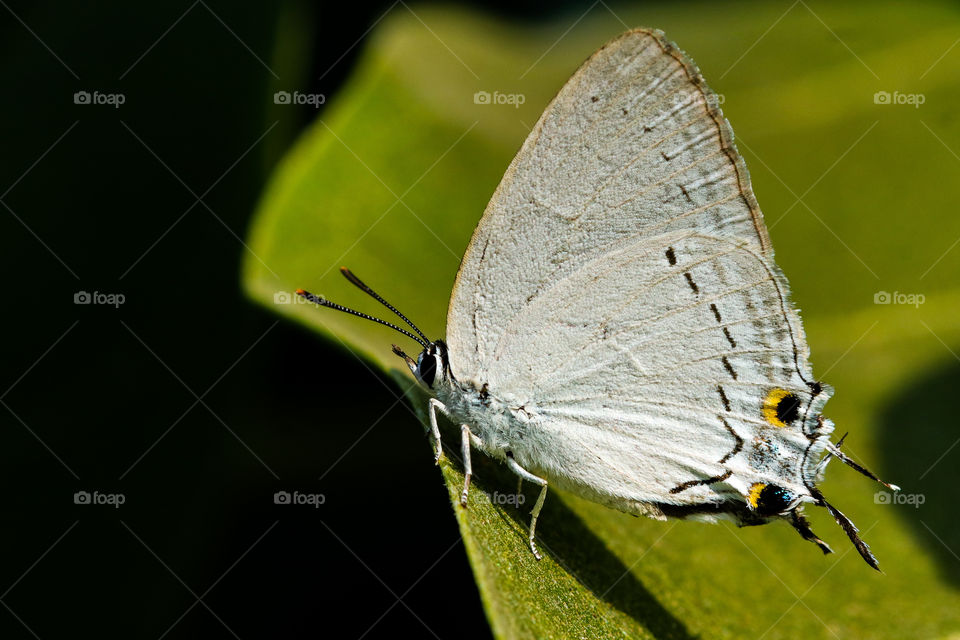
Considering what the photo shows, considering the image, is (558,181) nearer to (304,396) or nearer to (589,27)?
(304,396)

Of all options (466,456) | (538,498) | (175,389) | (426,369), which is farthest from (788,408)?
(175,389)

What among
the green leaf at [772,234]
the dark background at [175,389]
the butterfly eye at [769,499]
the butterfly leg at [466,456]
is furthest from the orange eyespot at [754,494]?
the dark background at [175,389]

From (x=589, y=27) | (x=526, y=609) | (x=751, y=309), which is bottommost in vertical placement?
(x=526, y=609)

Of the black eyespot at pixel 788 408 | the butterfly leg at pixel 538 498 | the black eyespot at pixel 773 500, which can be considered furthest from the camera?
the black eyespot at pixel 788 408

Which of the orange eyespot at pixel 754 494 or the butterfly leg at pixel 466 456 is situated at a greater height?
the butterfly leg at pixel 466 456

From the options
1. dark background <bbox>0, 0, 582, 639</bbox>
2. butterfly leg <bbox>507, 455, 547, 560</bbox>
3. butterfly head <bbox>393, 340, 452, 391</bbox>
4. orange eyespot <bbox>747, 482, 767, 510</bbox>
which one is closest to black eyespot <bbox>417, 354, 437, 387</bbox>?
butterfly head <bbox>393, 340, 452, 391</bbox>

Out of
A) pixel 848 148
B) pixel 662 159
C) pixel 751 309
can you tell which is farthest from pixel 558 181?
pixel 848 148

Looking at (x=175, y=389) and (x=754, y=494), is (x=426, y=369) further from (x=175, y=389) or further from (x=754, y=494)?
(x=754, y=494)

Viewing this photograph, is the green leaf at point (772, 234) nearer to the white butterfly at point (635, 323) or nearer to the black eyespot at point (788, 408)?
the white butterfly at point (635, 323)
